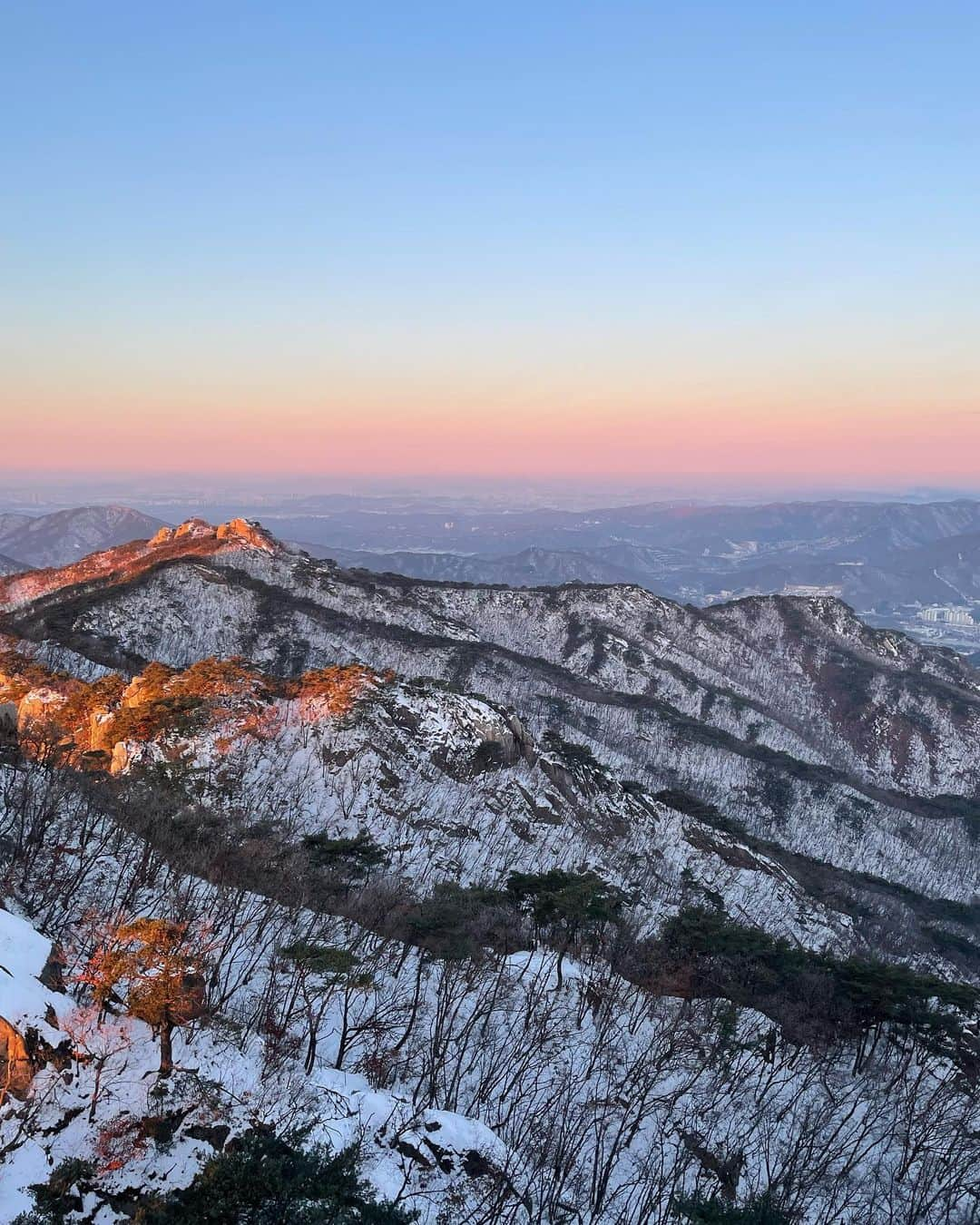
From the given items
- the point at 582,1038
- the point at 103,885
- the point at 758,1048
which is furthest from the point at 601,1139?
the point at 103,885

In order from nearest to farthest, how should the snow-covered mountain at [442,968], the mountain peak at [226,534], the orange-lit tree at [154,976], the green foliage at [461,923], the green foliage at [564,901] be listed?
the orange-lit tree at [154,976], the snow-covered mountain at [442,968], the green foliage at [461,923], the green foliage at [564,901], the mountain peak at [226,534]

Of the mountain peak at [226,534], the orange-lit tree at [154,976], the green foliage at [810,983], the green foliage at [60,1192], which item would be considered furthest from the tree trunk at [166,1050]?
the mountain peak at [226,534]

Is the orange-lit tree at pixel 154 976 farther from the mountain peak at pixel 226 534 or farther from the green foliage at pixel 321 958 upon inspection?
the mountain peak at pixel 226 534

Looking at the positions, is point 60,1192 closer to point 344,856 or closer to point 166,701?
point 344,856

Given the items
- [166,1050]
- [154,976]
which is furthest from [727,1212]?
[154,976]

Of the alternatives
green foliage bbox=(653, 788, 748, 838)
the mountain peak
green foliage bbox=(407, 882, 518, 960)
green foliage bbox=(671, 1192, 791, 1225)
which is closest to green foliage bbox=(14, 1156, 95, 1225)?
green foliage bbox=(407, 882, 518, 960)

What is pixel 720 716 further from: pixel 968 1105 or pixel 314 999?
pixel 314 999

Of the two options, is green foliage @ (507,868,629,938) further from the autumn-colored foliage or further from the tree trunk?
the autumn-colored foliage
